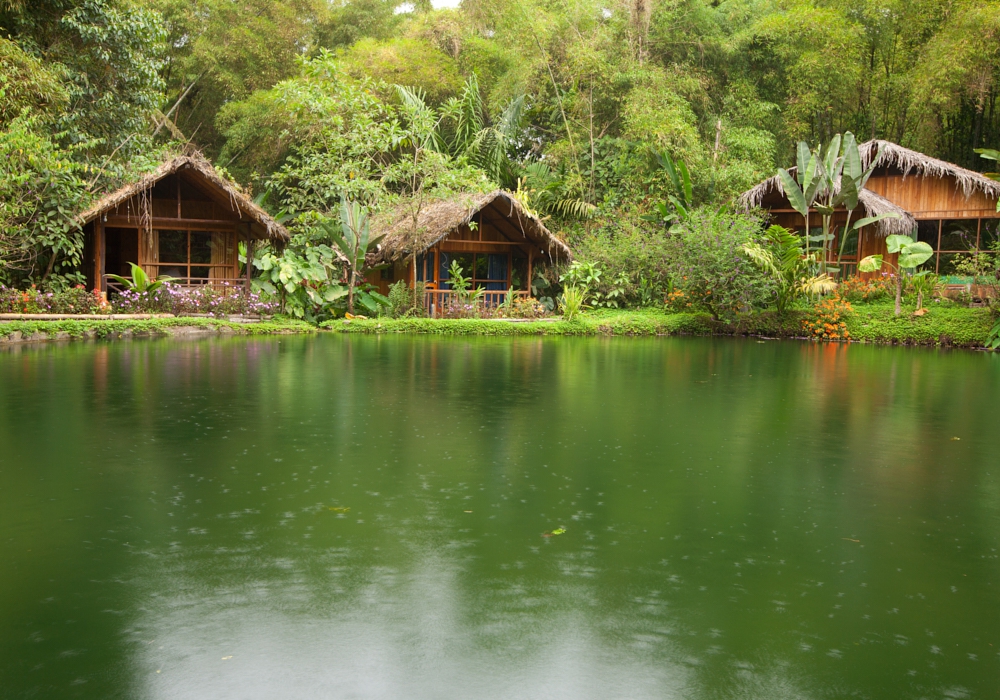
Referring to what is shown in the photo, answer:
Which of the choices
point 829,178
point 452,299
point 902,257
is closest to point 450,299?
point 452,299

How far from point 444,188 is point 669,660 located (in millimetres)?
17528

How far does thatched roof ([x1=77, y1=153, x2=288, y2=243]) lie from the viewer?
18.0 metres

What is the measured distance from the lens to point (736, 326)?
2002 centimetres

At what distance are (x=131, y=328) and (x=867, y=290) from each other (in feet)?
51.8

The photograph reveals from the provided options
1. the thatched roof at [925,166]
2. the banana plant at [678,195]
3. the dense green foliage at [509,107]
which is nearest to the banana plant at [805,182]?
the dense green foliage at [509,107]

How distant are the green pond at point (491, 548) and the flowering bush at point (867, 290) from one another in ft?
41.9

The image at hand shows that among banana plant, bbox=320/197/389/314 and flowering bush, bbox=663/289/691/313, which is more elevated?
banana plant, bbox=320/197/389/314

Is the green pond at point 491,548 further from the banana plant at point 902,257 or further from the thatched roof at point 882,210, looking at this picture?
the thatched roof at point 882,210

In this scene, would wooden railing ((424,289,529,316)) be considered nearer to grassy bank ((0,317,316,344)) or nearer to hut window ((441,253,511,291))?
hut window ((441,253,511,291))

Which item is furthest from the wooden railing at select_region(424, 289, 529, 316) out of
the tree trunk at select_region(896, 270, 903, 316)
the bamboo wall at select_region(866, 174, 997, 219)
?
the bamboo wall at select_region(866, 174, 997, 219)

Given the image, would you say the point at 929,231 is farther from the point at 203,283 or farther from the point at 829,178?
the point at 203,283

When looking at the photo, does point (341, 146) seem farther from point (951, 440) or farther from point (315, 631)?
point (315, 631)

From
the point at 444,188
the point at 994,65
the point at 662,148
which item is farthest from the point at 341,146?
the point at 994,65

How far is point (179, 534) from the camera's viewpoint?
4.18 m
